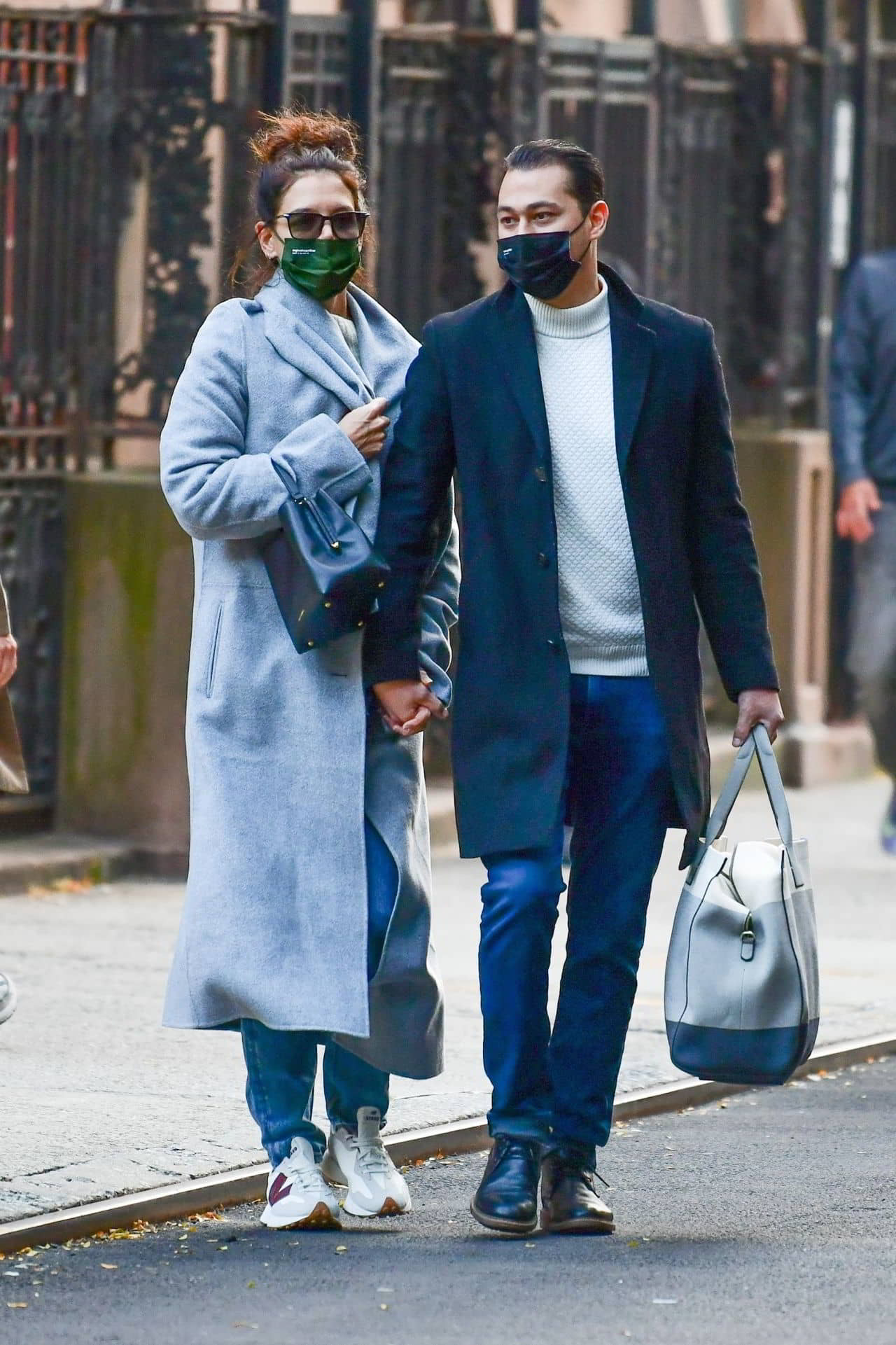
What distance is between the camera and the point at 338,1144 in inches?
222

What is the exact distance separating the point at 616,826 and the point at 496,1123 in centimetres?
57

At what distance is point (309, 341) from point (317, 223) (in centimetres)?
21

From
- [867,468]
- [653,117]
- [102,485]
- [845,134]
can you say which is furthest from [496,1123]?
[845,134]

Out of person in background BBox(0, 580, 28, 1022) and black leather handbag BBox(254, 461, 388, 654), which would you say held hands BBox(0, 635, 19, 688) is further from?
black leather handbag BBox(254, 461, 388, 654)

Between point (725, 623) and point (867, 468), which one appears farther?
point (867, 468)

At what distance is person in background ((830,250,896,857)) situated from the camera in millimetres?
11133

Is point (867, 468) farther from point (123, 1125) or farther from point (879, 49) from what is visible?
point (123, 1125)

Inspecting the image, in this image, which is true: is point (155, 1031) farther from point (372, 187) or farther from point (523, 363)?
point (372, 187)

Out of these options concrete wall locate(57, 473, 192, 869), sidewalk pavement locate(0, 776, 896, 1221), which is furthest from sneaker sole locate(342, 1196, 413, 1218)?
concrete wall locate(57, 473, 192, 869)

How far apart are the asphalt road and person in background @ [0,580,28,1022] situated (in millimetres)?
677

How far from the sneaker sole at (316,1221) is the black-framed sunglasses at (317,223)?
1.72 metres

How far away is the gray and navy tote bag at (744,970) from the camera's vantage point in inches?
213

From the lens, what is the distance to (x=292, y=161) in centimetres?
553

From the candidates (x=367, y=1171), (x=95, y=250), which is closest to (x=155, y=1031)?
(x=367, y=1171)
